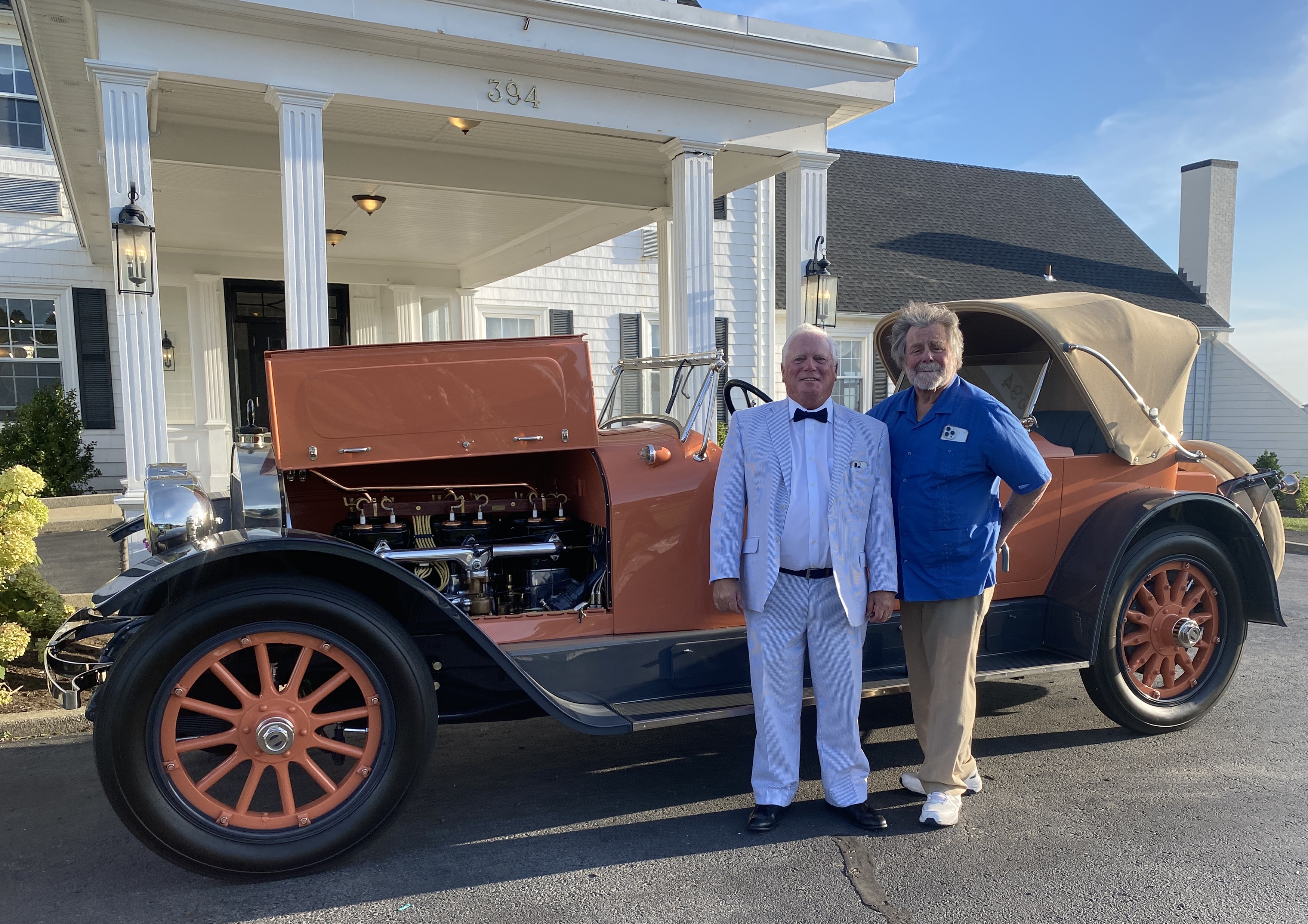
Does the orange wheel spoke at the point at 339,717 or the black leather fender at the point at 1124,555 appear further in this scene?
the black leather fender at the point at 1124,555

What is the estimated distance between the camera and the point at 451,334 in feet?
43.2

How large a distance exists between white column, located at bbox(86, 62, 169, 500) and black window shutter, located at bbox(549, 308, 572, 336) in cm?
792

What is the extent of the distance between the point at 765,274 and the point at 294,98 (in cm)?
931

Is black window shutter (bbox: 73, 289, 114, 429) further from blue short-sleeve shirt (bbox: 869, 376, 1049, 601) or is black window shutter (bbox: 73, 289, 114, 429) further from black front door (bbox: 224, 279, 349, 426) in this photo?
blue short-sleeve shirt (bbox: 869, 376, 1049, 601)

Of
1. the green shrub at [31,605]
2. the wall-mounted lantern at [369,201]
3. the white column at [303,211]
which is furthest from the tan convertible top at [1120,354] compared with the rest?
the wall-mounted lantern at [369,201]

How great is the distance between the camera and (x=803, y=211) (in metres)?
8.05

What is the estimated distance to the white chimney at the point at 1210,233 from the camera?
61.4ft

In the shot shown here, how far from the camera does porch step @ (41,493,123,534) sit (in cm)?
936

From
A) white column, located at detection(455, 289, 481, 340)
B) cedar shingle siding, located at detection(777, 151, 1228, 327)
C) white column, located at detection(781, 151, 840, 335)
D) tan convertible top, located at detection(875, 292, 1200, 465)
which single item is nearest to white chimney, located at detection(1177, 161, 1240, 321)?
cedar shingle siding, located at detection(777, 151, 1228, 327)

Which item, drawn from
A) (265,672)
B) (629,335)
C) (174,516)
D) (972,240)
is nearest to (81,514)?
(629,335)

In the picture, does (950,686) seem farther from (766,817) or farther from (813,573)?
(766,817)

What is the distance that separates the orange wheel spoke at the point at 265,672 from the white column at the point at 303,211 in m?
3.86

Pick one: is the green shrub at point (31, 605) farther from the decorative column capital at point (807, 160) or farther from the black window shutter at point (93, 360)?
the black window shutter at point (93, 360)

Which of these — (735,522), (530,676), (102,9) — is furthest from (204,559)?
(102,9)
